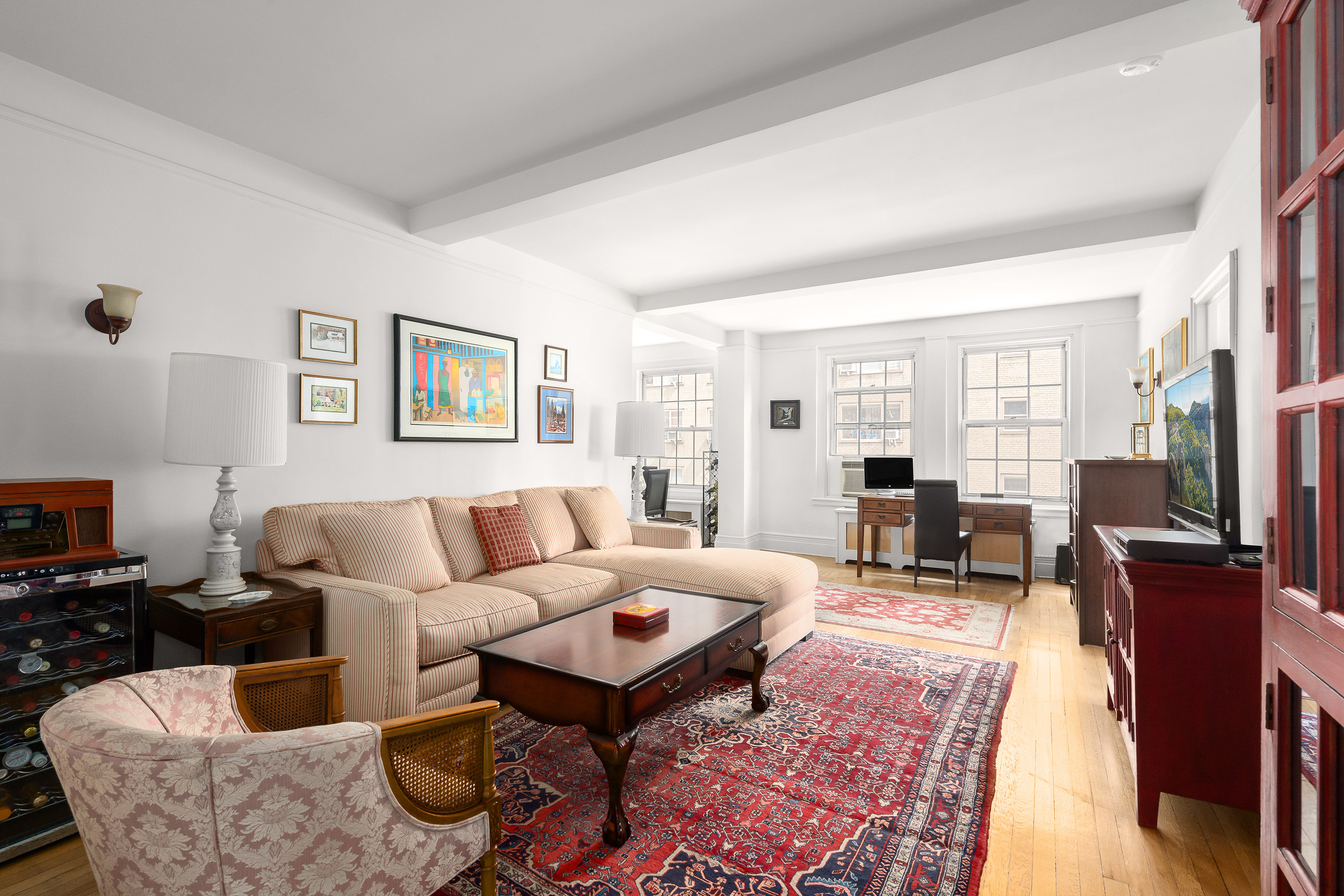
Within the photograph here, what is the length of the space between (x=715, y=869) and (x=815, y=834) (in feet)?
1.22

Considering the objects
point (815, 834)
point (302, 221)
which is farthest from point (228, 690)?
point (302, 221)

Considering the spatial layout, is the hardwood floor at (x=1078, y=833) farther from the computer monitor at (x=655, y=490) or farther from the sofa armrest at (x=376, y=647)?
the computer monitor at (x=655, y=490)

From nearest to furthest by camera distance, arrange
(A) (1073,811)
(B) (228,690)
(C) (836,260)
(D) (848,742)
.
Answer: (B) (228,690)
(A) (1073,811)
(D) (848,742)
(C) (836,260)

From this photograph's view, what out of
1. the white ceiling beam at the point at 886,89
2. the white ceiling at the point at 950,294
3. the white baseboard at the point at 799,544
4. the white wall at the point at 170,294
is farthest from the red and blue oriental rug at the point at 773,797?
Result: the white baseboard at the point at 799,544

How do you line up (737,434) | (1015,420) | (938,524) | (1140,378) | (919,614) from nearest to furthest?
(919,614) → (1140,378) → (938,524) → (1015,420) → (737,434)

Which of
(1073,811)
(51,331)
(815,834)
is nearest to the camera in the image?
(815,834)

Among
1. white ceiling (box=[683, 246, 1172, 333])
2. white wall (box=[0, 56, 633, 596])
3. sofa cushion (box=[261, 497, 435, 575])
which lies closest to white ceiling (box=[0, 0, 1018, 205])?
white wall (box=[0, 56, 633, 596])

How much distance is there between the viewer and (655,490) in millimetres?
6781

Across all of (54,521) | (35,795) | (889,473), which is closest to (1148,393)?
(889,473)

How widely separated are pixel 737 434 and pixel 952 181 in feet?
14.1

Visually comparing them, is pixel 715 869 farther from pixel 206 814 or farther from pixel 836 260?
pixel 836 260

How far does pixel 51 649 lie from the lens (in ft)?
6.88

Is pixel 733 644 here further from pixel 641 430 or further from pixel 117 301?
pixel 117 301

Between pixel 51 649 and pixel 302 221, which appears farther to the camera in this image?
pixel 302 221
